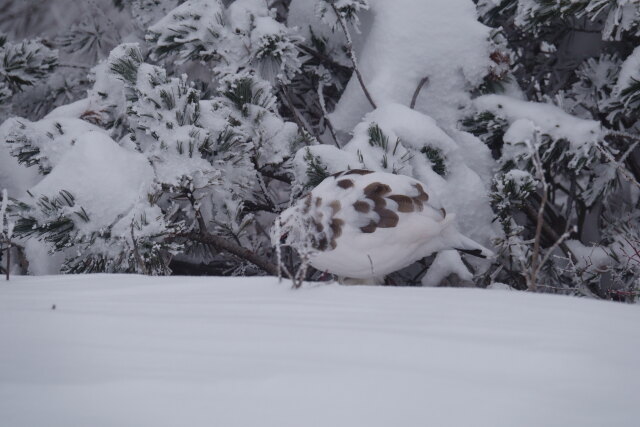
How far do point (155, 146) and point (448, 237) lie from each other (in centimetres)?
89

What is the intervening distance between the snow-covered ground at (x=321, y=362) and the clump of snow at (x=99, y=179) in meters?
0.75

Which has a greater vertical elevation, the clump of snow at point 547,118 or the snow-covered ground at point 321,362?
the snow-covered ground at point 321,362

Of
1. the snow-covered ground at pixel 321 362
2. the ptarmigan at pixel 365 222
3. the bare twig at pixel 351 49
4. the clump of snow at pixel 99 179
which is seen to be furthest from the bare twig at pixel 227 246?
the snow-covered ground at pixel 321 362

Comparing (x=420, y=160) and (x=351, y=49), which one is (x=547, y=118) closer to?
(x=420, y=160)

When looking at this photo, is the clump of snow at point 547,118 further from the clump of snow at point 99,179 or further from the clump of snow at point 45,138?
the clump of snow at point 45,138

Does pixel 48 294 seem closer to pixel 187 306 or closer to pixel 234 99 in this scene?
pixel 187 306

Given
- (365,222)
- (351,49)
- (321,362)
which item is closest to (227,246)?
(365,222)

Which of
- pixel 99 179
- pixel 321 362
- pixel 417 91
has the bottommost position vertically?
pixel 99 179

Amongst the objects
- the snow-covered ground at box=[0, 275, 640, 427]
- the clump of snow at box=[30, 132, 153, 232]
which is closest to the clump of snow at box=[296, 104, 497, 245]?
the clump of snow at box=[30, 132, 153, 232]

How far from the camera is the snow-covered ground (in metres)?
0.53

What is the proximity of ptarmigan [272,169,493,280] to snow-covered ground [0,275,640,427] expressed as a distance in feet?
1.39

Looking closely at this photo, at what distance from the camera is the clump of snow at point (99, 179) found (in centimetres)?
173

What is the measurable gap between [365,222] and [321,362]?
789 mm

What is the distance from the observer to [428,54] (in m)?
2.14
